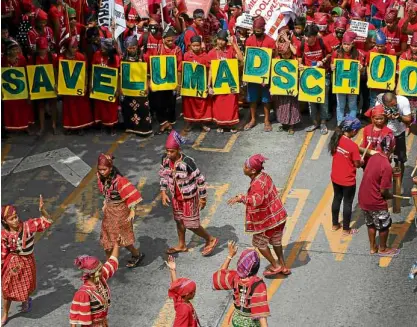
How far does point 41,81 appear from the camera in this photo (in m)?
16.2

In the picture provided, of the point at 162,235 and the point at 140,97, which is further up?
the point at 140,97

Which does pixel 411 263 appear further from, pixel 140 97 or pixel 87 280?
pixel 140 97

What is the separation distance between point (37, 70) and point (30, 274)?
5295 millimetres

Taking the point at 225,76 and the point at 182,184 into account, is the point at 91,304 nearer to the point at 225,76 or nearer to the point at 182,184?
the point at 182,184

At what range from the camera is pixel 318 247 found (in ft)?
43.0

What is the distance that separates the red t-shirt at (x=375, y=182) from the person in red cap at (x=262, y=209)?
1096 millimetres

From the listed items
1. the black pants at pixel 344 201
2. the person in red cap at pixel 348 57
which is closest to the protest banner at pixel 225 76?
the person in red cap at pixel 348 57

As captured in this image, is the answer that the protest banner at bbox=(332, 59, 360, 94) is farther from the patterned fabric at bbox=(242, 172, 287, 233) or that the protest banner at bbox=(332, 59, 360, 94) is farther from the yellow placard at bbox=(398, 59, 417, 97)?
the patterned fabric at bbox=(242, 172, 287, 233)

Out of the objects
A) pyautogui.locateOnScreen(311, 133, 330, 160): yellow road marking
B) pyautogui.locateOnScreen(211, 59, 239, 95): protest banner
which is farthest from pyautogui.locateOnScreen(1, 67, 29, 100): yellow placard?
pyautogui.locateOnScreen(311, 133, 330, 160): yellow road marking

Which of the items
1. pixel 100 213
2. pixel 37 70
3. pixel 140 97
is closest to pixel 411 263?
pixel 100 213

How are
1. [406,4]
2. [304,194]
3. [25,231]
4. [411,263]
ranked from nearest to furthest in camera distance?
1. [25,231]
2. [411,263]
3. [304,194]
4. [406,4]

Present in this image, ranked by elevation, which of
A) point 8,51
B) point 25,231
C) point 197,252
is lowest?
point 197,252

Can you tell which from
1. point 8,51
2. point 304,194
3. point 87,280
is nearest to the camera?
point 87,280

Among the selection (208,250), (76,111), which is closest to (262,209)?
(208,250)
